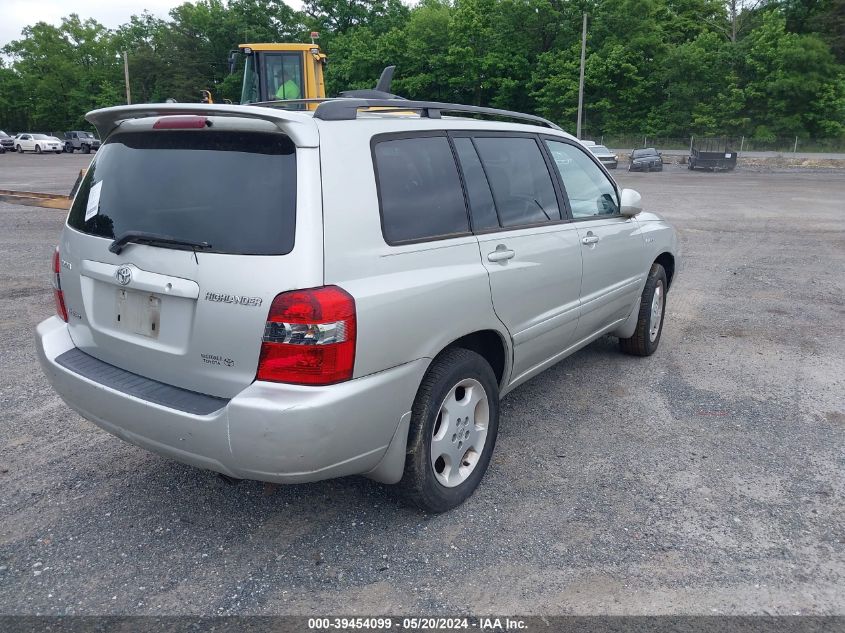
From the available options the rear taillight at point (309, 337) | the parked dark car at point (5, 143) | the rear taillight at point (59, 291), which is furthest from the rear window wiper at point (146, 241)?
the parked dark car at point (5, 143)

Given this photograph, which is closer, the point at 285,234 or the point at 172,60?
the point at 285,234

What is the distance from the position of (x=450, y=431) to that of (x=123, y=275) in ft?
5.17

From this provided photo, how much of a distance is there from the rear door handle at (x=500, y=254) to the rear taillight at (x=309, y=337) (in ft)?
3.33

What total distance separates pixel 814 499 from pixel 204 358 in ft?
9.76

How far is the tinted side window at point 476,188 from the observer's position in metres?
3.43

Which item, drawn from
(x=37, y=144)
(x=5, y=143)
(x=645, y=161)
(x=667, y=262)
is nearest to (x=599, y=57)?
(x=645, y=161)

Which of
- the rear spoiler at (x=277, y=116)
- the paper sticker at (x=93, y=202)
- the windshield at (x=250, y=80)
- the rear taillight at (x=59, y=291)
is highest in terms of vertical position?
the windshield at (x=250, y=80)

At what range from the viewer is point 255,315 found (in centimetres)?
254

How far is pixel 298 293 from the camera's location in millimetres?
2500

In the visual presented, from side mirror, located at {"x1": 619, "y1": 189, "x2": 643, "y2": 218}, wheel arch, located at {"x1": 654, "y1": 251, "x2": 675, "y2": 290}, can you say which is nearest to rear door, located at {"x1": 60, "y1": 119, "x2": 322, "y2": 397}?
side mirror, located at {"x1": 619, "y1": 189, "x2": 643, "y2": 218}

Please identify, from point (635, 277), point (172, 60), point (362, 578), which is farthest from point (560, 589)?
point (172, 60)

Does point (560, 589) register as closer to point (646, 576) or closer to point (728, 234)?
point (646, 576)

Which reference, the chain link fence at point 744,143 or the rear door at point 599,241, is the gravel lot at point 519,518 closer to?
the rear door at point 599,241

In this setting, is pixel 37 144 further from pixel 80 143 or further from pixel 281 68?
pixel 281 68
